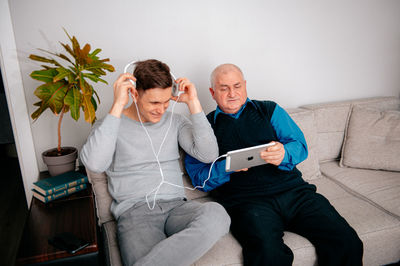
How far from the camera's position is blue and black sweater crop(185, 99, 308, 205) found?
1.57 metres

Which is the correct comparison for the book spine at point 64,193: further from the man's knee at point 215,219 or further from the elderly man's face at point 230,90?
the elderly man's face at point 230,90

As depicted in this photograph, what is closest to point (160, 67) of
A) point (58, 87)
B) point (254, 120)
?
point (58, 87)

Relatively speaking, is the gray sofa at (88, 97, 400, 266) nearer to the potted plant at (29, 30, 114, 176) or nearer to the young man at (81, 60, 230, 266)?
the young man at (81, 60, 230, 266)

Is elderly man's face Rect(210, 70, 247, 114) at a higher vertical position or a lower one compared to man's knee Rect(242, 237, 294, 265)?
higher

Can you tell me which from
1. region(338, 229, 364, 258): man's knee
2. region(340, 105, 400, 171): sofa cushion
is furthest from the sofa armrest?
region(340, 105, 400, 171): sofa cushion

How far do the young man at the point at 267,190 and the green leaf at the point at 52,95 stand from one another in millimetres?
779

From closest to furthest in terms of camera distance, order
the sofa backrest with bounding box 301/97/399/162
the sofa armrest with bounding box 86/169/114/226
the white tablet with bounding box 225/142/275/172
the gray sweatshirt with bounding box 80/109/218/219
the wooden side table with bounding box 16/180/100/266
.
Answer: the wooden side table with bounding box 16/180/100/266
the white tablet with bounding box 225/142/275/172
the gray sweatshirt with bounding box 80/109/218/219
the sofa armrest with bounding box 86/169/114/226
the sofa backrest with bounding box 301/97/399/162

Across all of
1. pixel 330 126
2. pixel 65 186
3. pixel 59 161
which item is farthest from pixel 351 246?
pixel 59 161

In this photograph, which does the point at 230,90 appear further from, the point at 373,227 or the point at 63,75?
the point at 373,227

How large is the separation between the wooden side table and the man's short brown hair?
69cm

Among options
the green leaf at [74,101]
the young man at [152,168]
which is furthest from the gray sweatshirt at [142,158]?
the green leaf at [74,101]

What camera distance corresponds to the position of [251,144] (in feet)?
5.38

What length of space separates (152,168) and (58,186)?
490 millimetres

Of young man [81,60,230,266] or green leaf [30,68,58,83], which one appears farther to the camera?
green leaf [30,68,58,83]
